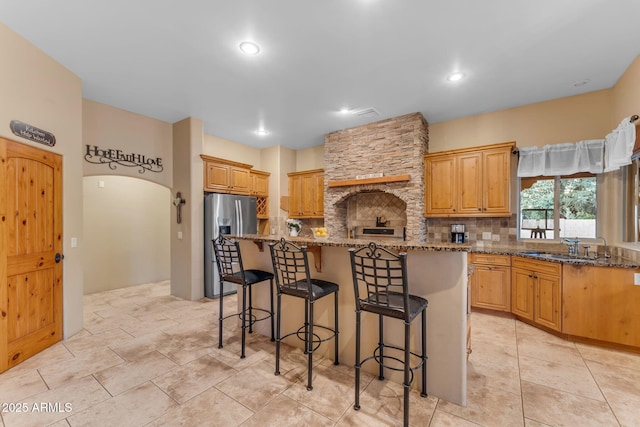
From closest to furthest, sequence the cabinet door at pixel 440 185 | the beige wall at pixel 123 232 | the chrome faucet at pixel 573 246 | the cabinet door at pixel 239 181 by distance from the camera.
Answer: the chrome faucet at pixel 573 246 < the cabinet door at pixel 440 185 < the beige wall at pixel 123 232 < the cabinet door at pixel 239 181

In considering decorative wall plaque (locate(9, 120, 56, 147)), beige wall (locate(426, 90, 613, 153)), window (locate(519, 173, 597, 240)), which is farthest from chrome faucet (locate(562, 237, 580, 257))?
decorative wall plaque (locate(9, 120, 56, 147))

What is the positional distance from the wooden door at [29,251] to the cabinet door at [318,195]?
13.6 feet

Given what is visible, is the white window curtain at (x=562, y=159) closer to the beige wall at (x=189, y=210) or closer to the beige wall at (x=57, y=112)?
the beige wall at (x=189, y=210)

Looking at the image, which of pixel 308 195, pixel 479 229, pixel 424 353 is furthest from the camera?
pixel 308 195

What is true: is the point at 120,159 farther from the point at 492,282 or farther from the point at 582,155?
the point at 582,155

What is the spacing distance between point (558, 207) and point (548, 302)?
62.6 inches

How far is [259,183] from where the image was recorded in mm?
6227

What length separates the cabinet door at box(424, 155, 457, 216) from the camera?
176 inches

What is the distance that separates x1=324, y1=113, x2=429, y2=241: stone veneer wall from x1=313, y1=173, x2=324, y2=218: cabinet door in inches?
19.2

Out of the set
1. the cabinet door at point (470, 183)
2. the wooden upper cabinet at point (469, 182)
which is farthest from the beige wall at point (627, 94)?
the cabinet door at point (470, 183)

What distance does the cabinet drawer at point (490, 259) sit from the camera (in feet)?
12.7

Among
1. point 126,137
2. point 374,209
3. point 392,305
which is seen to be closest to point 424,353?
point 392,305

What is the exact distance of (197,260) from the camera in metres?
4.80

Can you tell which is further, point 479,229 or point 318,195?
point 318,195
